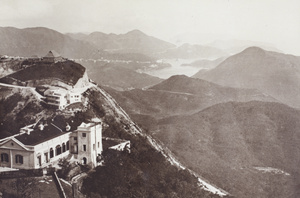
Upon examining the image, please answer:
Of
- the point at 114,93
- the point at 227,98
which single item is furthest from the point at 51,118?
the point at 227,98

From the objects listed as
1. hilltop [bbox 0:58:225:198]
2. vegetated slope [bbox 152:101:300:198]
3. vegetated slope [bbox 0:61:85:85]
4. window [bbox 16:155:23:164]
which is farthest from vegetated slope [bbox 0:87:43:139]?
vegetated slope [bbox 152:101:300:198]

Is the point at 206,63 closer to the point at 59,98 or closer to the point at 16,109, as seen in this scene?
the point at 59,98

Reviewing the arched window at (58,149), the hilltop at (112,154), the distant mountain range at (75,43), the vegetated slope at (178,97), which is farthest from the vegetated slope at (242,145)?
the arched window at (58,149)

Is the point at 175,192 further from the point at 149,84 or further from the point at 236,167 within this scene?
the point at 149,84

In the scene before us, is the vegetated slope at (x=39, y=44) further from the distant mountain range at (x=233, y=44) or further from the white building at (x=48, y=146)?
the distant mountain range at (x=233, y=44)

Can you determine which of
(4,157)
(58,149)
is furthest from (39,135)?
(4,157)

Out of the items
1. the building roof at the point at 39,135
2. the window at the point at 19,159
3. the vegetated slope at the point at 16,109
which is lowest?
the window at the point at 19,159

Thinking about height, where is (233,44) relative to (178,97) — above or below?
above

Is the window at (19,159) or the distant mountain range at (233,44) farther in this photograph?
the distant mountain range at (233,44)
